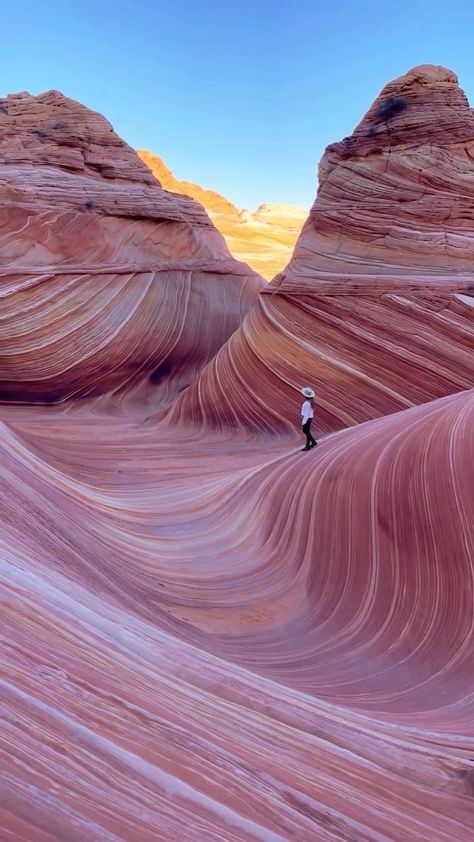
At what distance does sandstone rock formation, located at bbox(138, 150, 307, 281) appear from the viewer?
1172 inches

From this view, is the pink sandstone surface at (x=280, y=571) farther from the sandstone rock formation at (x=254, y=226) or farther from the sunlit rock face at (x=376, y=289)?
the sandstone rock formation at (x=254, y=226)

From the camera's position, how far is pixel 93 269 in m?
11.6

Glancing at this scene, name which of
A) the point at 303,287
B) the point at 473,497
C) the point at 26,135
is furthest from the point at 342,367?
the point at 26,135

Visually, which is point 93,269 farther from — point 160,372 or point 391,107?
point 391,107

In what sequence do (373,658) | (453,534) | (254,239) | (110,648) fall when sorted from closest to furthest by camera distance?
1. (110,648)
2. (373,658)
3. (453,534)
4. (254,239)

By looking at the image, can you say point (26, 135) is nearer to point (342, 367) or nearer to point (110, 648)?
point (342, 367)

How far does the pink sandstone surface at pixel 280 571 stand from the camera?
4.98 ft

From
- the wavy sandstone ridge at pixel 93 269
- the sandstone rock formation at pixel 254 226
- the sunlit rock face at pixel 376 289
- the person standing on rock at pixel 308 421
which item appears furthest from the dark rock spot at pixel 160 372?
the sandstone rock formation at pixel 254 226

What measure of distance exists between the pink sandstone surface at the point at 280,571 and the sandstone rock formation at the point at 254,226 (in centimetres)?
1613

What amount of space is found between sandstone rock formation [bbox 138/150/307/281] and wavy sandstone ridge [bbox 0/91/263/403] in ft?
40.3

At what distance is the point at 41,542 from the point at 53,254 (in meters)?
9.72

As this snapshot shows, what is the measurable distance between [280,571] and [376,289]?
5274 mm

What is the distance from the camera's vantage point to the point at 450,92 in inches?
386

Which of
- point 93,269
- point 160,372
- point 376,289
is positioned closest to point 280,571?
point 376,289
